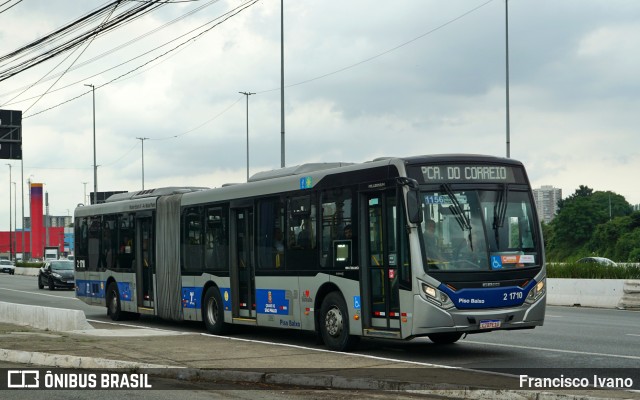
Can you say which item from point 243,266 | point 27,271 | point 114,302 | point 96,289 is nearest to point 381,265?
point 243,266

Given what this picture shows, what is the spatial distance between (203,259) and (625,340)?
29.8 ft

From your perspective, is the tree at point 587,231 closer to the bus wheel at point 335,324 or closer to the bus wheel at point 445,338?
the bus wheel at point 445,338

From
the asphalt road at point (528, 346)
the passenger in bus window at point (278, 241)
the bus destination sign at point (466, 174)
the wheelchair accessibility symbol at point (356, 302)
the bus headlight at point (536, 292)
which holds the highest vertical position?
the bus destination sign at point (466, 174)

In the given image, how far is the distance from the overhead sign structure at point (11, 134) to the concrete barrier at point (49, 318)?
30.2ft

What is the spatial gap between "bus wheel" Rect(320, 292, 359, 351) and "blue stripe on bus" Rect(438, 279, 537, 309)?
225 centimetres

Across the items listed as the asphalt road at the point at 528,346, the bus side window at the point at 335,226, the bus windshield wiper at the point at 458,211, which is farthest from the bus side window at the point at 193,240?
the bus windshield wiper at the point at 458,211

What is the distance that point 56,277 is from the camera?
47688 millimetres

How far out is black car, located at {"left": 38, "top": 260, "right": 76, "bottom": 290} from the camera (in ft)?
157

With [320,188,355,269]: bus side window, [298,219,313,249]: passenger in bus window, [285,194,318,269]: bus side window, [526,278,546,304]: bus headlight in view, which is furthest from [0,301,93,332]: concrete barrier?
[526,278,546,304]: bus headlight

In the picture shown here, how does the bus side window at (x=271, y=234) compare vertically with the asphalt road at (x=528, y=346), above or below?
above

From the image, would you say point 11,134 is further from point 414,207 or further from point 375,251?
point 414,207

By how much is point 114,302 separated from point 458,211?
14.0m

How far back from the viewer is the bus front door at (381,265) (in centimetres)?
1526

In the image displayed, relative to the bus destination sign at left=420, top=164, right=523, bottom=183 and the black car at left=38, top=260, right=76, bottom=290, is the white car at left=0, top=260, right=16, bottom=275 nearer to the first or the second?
the black car at left=38, top=260, right=76, bottom=290
